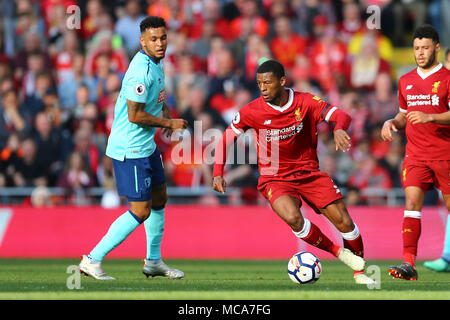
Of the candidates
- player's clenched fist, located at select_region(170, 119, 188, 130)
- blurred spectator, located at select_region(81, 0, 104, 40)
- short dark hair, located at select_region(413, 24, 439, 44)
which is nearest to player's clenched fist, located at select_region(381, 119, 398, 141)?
short dark hair, located at select_region(413, 24, 439, 44)

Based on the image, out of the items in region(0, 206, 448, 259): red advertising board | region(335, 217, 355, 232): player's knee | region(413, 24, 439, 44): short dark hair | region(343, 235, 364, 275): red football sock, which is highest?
region(413, 24, 439, 44): short dark hair

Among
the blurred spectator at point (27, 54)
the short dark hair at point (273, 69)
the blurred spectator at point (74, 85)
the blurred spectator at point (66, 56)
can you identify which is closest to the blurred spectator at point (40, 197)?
the blurred spectator at point (74, 85)

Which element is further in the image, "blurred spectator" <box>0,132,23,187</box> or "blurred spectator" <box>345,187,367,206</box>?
"blurred spectator" <box>0,132,23,187</box>

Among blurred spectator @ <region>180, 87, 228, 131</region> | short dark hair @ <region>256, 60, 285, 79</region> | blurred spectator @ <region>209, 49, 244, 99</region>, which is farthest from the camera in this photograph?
blurred spectator @ <region>209, 49, 244, 99</region>

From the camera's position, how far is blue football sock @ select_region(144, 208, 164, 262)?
9.36 m

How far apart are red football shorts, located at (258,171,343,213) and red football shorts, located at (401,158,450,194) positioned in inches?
40.1

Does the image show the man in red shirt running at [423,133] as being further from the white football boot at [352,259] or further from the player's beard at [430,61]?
the white football boot at [352,259]

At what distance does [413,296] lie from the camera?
7.37 m

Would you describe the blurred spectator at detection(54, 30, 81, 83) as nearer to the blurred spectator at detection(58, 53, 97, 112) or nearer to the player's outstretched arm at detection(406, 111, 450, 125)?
the blurred spectator at detection(58, 53, 97, 112)

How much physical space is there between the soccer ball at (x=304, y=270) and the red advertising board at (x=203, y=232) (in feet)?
16.3

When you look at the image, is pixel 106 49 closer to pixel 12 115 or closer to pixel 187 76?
pixel 187 76

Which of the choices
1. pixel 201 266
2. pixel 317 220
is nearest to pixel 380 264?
pixel 317 220

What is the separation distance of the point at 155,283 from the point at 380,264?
184 inches

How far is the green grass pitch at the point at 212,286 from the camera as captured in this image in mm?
7379
